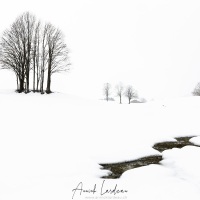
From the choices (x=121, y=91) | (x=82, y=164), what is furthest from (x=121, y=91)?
(x=82, y=164)

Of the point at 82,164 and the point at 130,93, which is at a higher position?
the point at 130,93

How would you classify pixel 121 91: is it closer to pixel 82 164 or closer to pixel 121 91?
pixel 121 91

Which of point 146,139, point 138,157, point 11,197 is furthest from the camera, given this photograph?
point 146,139

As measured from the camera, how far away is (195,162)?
6230 millimetres

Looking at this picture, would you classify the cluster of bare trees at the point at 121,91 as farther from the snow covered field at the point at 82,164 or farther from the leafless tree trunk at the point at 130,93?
the snow covered field at the point at 82,164

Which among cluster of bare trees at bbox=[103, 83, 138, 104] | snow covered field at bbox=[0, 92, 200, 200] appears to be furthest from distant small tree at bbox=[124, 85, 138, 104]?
snow covered field at bbox=[0, 92, 200, 200]

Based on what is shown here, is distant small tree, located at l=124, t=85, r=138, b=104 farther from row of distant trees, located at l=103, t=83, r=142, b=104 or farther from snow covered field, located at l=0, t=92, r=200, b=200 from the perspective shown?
snow covered field, located at l=0, t=92, r=200, b=200

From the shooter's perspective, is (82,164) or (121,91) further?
(121,91)

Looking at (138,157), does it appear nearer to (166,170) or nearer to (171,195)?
(166,170)

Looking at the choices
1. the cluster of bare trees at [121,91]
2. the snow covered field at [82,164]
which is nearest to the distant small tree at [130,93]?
the cluster of bare trees at [121,91]

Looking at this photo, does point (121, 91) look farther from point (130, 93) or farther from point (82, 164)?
point (82, 164)

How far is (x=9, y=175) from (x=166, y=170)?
438 centimetres

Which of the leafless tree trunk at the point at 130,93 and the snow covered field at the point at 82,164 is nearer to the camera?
the snow covered field at the point at 82,164

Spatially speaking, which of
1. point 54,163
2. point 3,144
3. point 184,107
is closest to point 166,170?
point 54,163
